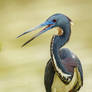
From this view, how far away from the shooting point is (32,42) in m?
3.33

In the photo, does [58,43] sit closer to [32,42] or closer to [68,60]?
[68,60]

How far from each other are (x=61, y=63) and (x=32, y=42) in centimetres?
170

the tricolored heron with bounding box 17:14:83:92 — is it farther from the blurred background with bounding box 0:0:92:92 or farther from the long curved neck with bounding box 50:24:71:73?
the blurred background with bounding box 0:0:92:92

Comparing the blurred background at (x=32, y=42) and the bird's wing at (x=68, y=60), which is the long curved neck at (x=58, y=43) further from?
the blurred background at (x=32, y=42)

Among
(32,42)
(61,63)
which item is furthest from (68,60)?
(32,42)

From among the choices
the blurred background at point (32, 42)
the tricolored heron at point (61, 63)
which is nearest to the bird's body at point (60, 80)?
the tricolored heron at point (61, 63)

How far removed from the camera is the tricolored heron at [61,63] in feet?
5.31

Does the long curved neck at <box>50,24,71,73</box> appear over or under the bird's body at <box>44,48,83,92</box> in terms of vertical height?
over

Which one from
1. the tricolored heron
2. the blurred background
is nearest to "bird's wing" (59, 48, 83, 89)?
the tricolored heron

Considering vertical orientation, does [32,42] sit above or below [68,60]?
above

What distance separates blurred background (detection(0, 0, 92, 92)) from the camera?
316 centimetres

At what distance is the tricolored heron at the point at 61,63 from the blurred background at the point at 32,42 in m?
1.33

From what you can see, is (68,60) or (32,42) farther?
(32,42)

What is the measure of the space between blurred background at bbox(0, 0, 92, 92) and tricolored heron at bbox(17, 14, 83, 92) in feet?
4.36
